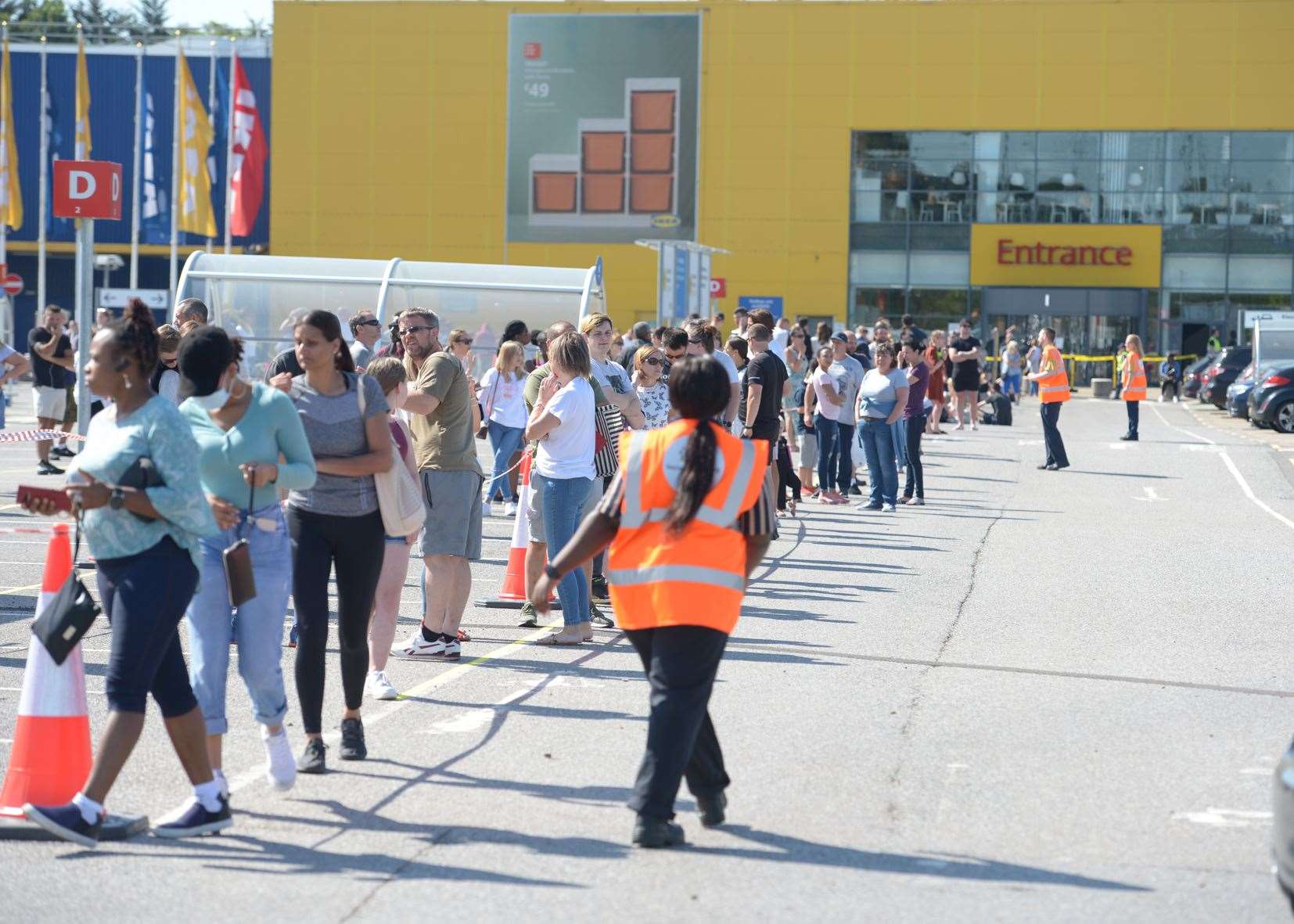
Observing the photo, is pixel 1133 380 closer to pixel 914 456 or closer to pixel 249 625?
pixel 914 456

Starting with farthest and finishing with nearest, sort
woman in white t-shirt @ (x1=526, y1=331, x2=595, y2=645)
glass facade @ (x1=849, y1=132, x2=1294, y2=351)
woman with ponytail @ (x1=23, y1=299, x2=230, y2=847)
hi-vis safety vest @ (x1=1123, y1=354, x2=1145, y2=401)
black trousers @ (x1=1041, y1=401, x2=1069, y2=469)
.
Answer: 1. glass facade @ (x1=849, y1=132, x2=1294, y2=351)
2. hi-vis safety vest @ (x1=1123, y1=354, x2=1145, y2=401)
3. black trousers @ (x1=1041, y1=401, x2=1069, y2=469)
4. woman in white t-shirt @ (x1=526, y1=331, x2=595, y2=645)
5. woman with ponytail @ (x1=23, y1=299, x2=230, y2=847)

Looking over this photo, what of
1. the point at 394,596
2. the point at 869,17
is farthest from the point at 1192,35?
the point at 394,596

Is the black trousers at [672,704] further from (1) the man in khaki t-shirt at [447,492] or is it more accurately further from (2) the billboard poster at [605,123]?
(2) the billboard poster at [605,123]

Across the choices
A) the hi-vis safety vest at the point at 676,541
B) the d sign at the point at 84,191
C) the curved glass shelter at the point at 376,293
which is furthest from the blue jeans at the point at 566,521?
the curved glass shelter at the point at 376,293

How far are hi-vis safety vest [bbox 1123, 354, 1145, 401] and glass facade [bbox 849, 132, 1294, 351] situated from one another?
2853cm

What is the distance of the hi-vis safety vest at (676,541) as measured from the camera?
596cm

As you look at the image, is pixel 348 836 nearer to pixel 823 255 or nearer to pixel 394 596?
pixel 394 596

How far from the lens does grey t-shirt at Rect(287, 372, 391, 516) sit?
700 centimetres

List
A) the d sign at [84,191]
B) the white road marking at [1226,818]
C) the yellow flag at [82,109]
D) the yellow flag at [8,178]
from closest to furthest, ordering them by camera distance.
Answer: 1. the white road marking at [1226,818]
2. the d sign at [84,191]
3. the yellow flag at [82,109]
4. the yellow flag at [8,178]

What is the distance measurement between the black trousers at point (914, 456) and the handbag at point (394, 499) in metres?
12.7

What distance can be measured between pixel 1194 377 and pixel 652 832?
44705 mm

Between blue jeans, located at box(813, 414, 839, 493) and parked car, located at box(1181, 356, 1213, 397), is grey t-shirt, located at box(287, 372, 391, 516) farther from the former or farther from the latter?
parked car, located at box(1181, 356, 1213, 397)

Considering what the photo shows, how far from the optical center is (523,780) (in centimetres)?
697

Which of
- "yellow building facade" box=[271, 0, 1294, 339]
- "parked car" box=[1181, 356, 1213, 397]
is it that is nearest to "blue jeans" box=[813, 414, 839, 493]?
"parked car" box=[1181, 356, 1213, 397]
